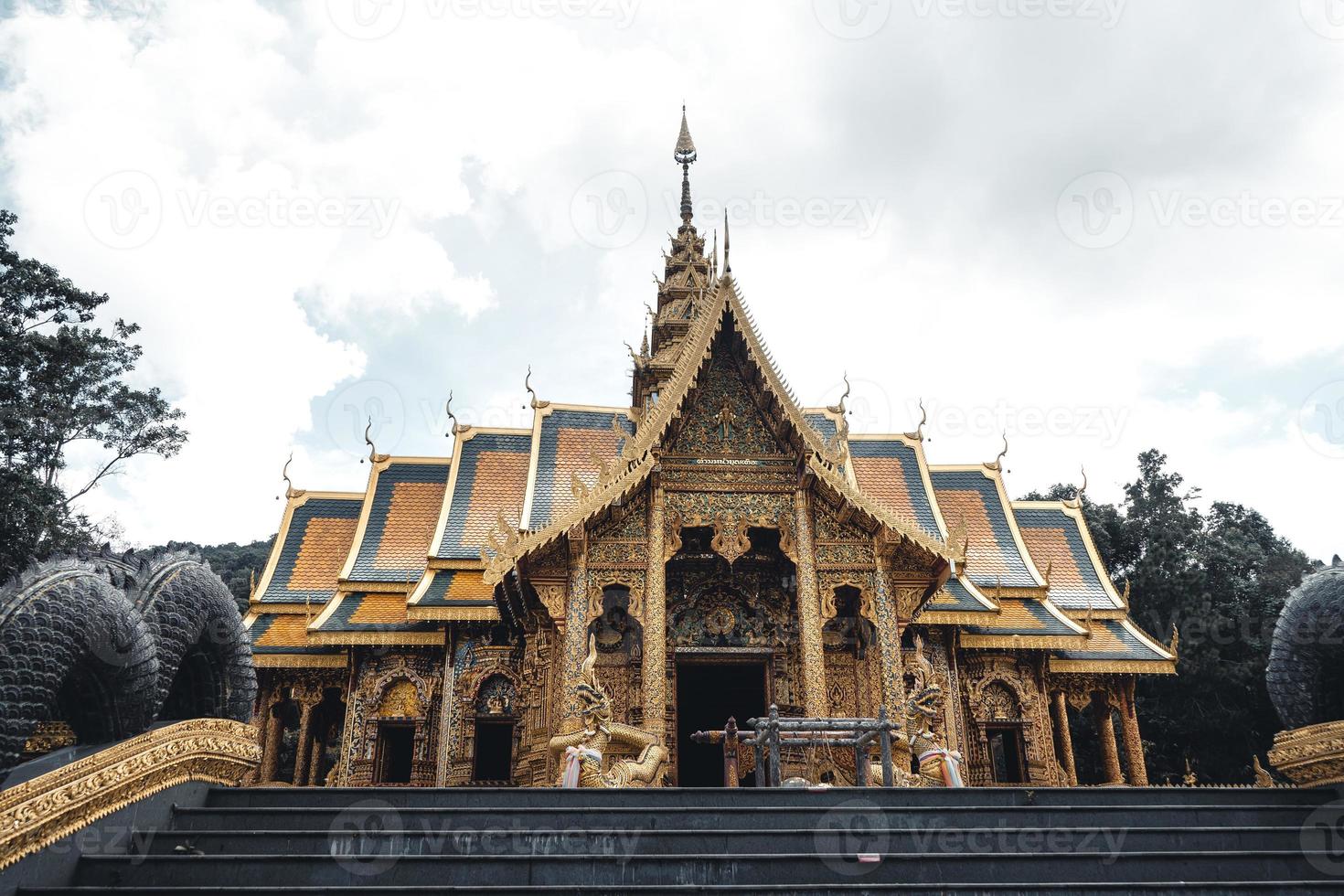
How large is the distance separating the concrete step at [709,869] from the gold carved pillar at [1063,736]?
884 centimetres

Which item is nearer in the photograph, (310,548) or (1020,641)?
(1020,641)

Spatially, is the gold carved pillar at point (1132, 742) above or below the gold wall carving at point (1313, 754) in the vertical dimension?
above

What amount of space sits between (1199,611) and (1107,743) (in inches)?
449

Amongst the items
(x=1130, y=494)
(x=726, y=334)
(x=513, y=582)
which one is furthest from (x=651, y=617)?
(x=1130, y=494)

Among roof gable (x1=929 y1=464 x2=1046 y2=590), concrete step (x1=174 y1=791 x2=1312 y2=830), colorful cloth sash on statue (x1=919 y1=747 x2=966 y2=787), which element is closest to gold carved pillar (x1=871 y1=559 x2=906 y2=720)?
colorful cloth sash on statue (x1=919 y1=747 x2=966 y2=787)

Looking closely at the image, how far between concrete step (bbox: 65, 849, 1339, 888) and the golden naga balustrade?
→ 1.25 feet

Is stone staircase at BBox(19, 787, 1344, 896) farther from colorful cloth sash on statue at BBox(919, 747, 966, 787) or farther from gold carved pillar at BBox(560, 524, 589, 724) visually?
gold carved pillar at BBox(560, 524, 589, 724)

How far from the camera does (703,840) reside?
6152 millimetres

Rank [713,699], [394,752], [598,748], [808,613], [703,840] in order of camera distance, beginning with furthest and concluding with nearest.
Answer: [394,752] → [713,699] → [808,613] → [598,748] → [703,840]

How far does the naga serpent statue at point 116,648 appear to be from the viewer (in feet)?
15.9

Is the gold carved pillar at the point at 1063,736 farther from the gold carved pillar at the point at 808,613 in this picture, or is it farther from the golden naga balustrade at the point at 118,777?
the golden naga balustrade at the point at 118,777

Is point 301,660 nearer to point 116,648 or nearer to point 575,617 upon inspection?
point 575,617

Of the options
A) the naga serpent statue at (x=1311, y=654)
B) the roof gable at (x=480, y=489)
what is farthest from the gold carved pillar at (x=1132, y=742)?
the roof gable at (x=480, y=489)

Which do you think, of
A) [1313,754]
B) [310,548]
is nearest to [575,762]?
[1313,754]
